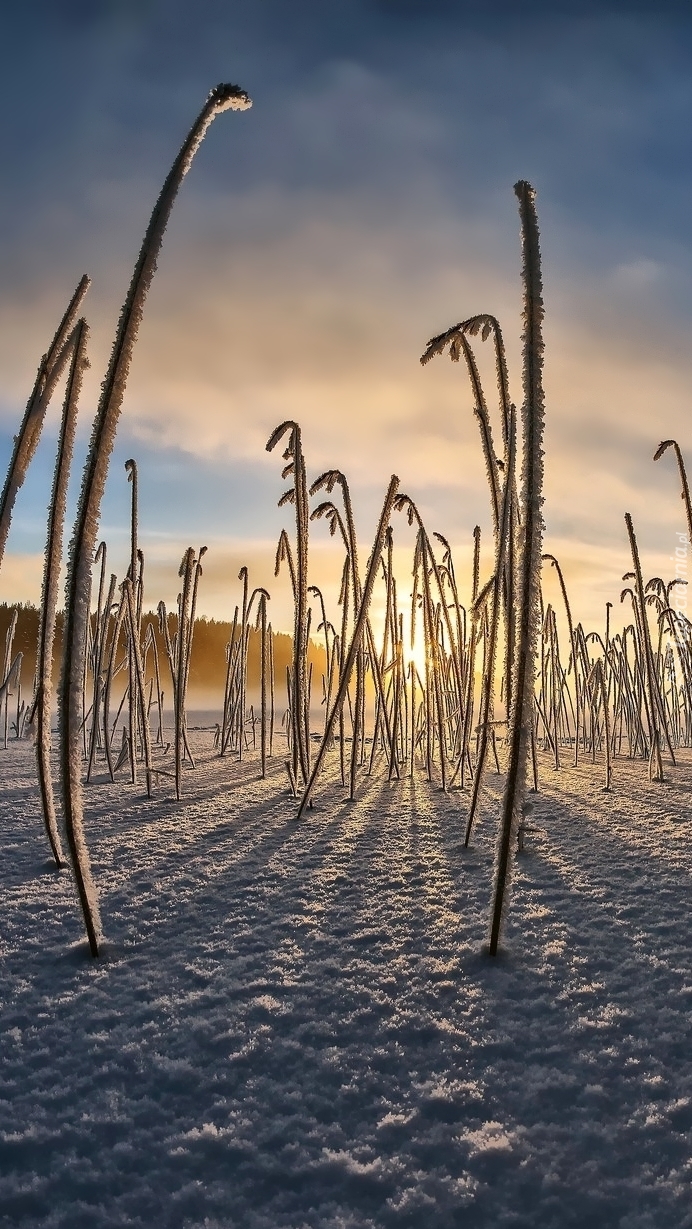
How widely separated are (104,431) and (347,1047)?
2.94ft

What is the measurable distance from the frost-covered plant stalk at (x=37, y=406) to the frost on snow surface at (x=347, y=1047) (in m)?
0.78

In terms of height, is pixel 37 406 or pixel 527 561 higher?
pixel 37 406

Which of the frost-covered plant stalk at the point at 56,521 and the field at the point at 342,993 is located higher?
the frost-covered plant stalk at the point at 56,521

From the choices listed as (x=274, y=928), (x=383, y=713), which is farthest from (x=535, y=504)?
(x=383, y=713)

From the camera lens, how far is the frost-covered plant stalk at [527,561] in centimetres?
99

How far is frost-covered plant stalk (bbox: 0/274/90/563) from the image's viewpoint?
48.0 inches

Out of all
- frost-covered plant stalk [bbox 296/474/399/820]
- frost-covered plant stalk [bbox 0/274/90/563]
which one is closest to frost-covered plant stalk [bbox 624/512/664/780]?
frost-covered plant stalk [bbox 296/474/399/820]

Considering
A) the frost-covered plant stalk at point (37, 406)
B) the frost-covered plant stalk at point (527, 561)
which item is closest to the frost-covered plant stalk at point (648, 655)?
the frost-covered plant stalk at point (527, 561)

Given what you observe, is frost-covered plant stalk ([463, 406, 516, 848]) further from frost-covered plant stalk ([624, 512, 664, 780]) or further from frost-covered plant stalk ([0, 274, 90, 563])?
frost-covered plant stalk ([624, 512, 664, 780])

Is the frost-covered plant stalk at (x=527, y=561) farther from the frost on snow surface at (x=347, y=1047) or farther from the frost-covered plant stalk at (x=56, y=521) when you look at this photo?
the frost-covered plant stalk at (x=56, y=521)

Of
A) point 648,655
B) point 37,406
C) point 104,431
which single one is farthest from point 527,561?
point 648,655

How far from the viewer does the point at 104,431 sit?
0.97 metres

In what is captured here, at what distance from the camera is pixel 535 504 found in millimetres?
990

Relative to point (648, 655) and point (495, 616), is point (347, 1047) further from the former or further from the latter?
point (648, 655)
